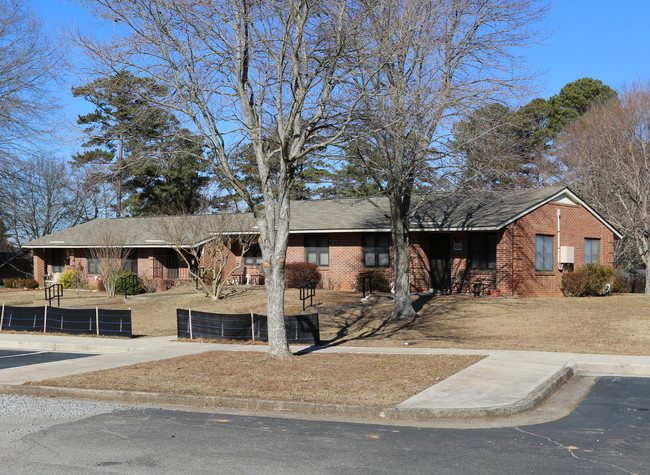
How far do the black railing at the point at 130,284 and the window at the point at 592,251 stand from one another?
22.4m

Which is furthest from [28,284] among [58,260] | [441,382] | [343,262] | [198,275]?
[441,382]

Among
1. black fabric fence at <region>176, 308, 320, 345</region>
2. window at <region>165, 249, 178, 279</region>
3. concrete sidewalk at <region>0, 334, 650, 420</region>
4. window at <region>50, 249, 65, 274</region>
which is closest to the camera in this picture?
concrete sidewalk at <region>0, 334, 650, 420</region>

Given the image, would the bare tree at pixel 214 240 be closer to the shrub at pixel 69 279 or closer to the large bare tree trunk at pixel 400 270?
the shrub at pixel 69 279

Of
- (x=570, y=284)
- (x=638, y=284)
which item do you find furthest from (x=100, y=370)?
(x=638, y=284)

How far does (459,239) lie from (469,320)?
805 cm

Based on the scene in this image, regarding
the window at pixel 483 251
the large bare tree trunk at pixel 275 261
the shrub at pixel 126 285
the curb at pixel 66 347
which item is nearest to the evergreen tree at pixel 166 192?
the shrub at pixel 126 285

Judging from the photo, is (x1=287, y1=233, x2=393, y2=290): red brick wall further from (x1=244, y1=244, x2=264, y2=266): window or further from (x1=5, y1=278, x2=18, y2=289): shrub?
(x1=5, y1=278, x2=18, y2=289): shrub

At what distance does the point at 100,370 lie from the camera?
12.8m

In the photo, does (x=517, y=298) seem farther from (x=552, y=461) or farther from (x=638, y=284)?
(x=552, y=461)

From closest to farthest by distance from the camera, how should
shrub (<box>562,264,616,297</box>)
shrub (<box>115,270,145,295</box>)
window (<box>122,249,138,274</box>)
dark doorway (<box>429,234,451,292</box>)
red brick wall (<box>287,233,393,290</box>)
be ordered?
shrub (<box>562,264,616,297</box>)
dark doorway (<box>429,234,451,292</box>)
red brick wall (<box>287,233,393,290</box>)
shrub (<box>115,270,145,295</box>)
window (<box>122,249,138,274</box>)

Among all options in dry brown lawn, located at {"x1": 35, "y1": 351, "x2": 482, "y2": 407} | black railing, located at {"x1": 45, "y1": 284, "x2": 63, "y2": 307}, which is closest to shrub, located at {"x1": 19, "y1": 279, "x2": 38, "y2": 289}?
black railing, located at {"x1": 45, "y1": 284, "x2": 63, "y2": 307}

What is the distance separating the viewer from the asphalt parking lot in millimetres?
14555

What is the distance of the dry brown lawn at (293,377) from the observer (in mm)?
10227

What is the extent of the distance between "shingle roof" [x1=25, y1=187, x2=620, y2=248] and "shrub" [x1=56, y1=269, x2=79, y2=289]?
168 centimetres
